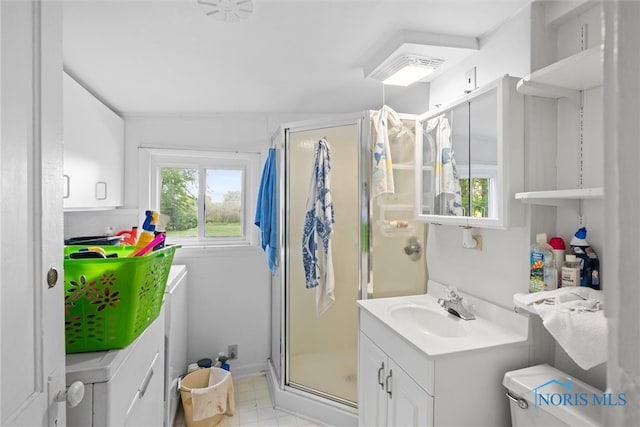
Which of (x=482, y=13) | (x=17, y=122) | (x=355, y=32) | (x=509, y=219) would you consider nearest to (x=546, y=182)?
(x=509, y=219)

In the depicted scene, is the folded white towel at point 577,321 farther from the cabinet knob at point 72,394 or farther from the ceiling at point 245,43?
the cabinet knob at point 72,394

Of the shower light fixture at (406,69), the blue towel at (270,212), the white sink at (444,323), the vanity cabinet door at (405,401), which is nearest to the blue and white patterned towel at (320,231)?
the white sink at (444,323)

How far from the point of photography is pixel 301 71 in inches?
69.6

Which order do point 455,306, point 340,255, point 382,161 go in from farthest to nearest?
point 340,255 → point 382,161 → point 455,306

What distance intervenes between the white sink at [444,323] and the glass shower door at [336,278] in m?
0.33

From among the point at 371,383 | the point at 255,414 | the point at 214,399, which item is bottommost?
the point at 255,414

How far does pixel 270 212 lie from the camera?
220 cm

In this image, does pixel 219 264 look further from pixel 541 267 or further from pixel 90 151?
pixel 541 267

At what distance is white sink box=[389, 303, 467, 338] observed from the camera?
1482 millimetres

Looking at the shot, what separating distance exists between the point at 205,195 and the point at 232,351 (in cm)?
127

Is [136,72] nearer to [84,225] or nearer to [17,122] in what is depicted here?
[84,225]

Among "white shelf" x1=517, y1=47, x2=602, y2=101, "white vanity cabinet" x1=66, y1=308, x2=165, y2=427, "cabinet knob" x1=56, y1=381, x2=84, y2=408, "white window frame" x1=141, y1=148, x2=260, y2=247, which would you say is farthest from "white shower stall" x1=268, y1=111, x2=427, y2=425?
"cabinet knob" x1=56, y1=381, x2=84, y2=408

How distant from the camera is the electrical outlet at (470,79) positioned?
159 cm

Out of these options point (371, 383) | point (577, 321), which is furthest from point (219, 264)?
point (577, 321)
